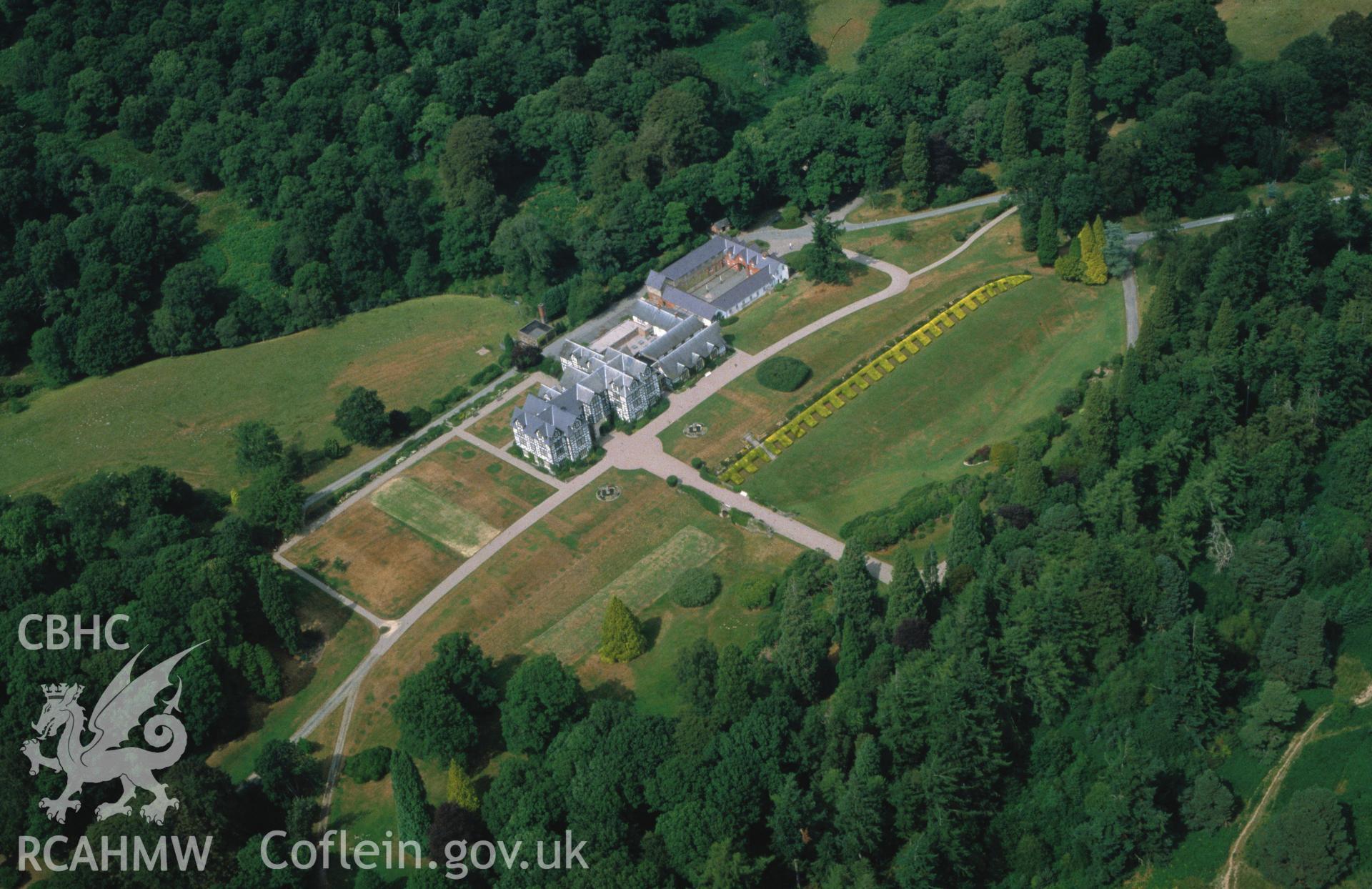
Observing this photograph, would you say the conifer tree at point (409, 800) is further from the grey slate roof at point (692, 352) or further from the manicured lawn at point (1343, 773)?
the manicured lawn at point (1343, 773)

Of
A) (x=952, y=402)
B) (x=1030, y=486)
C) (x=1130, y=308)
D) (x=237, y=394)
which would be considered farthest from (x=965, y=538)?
(x=237, y=394)

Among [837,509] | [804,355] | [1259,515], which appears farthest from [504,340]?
[1259,515]

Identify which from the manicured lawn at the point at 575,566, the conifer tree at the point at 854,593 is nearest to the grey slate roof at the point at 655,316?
the manicured lawn at the point at 575,566

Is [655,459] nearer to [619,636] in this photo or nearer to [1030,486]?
[619,636]

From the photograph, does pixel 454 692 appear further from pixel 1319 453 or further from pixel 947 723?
pixel 1319 453

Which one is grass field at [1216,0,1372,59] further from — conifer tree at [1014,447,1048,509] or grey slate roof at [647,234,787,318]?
conifer tree at [1014,447,1048,509]
